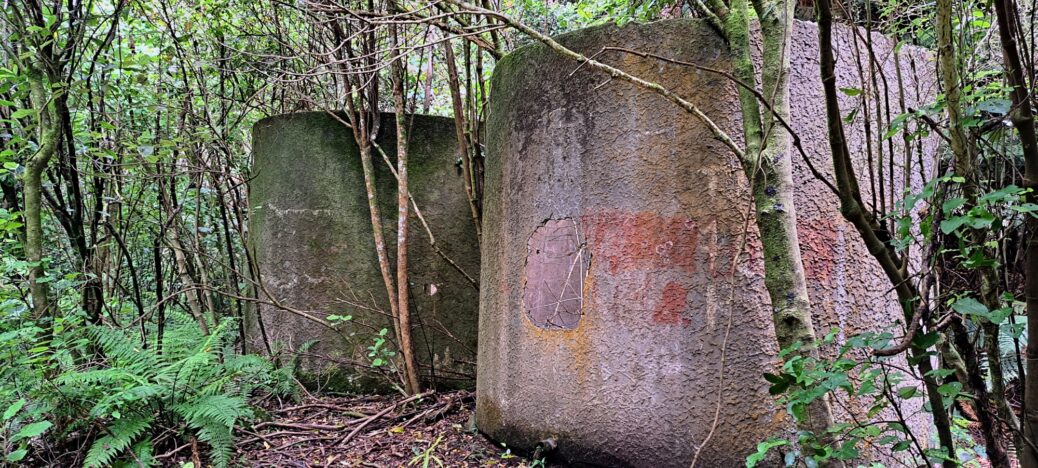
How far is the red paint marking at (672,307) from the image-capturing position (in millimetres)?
2645

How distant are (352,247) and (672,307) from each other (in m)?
2.74

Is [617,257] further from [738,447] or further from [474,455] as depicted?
[474,455]

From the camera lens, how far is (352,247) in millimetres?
4535

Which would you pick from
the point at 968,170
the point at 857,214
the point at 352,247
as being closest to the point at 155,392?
the point at 352,247

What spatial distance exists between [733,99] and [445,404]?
8.95 feet

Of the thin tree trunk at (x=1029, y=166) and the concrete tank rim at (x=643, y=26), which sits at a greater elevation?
the concrete tank rim at (x=643, y=26)

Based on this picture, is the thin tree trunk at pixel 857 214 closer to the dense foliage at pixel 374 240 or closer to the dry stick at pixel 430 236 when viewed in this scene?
the dense foliage at pixel 374 240

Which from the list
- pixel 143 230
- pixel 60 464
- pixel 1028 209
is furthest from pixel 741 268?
pixel 143 230

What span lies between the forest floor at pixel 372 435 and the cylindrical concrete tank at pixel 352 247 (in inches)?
13.4

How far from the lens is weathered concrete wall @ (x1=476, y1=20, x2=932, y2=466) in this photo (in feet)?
8.49

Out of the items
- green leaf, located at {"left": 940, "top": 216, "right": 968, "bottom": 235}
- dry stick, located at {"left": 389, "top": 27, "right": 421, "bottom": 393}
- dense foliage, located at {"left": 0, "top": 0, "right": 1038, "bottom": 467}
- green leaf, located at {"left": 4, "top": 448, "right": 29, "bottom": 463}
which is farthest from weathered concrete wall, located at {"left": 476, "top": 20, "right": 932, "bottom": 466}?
green leaf, located at {"left": 4, "top": 448, "right": 29, "bottom": 463}

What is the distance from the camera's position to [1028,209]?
1187mm

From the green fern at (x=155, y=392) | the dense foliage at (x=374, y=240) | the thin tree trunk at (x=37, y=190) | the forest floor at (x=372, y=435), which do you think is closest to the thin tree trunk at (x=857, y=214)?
the dense foliage at (x=374, y=240)

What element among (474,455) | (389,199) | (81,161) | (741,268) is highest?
(81,161)
